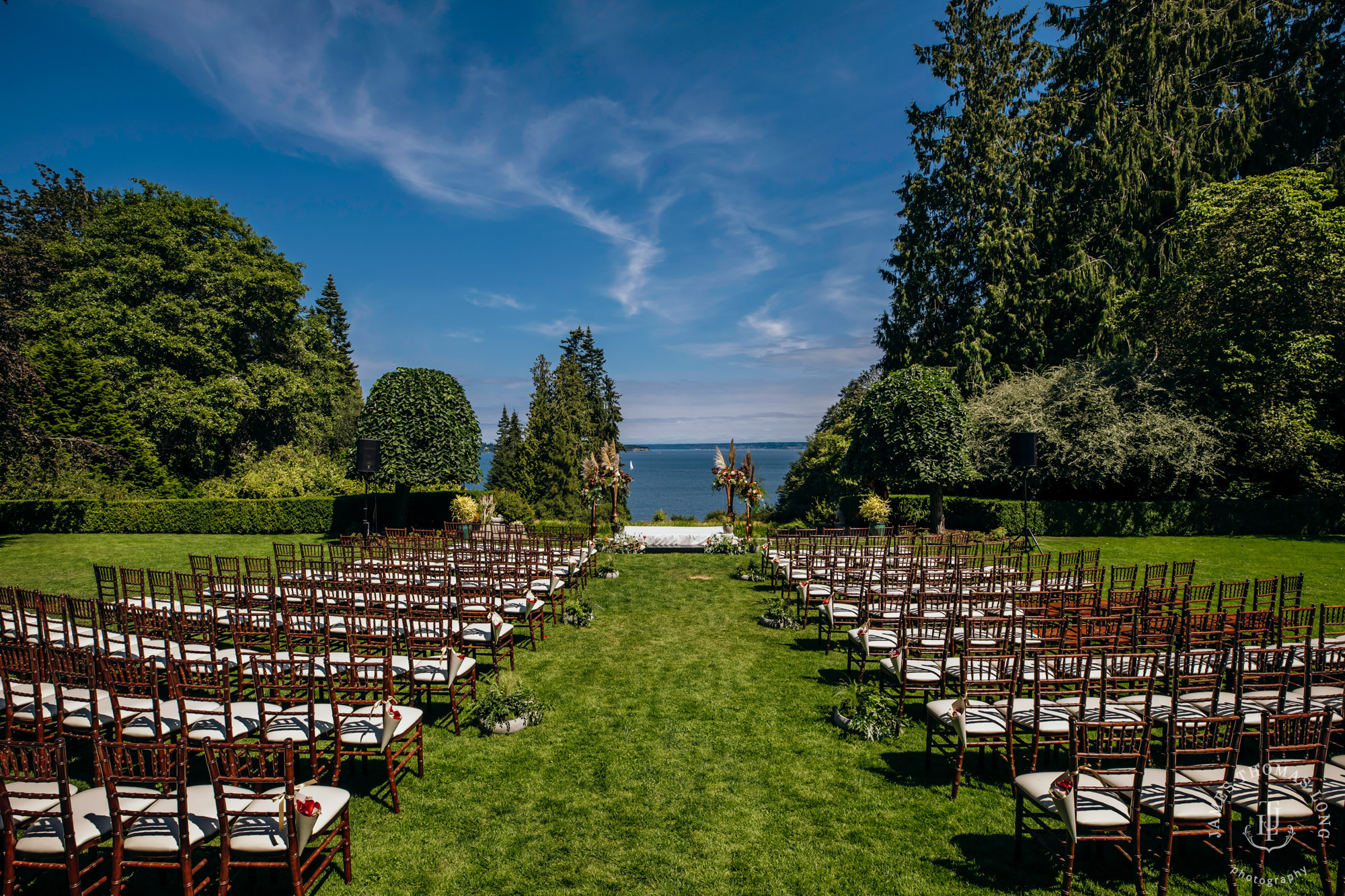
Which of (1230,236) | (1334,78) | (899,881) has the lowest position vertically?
(899,881)

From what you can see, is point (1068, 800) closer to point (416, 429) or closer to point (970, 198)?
point (416, 429)

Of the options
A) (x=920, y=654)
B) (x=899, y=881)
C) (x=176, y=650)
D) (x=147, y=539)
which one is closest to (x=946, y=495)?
(x=920, y=654)

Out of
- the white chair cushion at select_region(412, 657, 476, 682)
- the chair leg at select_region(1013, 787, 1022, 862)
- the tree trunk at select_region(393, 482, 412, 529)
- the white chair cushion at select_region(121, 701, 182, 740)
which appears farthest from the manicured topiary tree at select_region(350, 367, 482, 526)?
the chair leg at select_region(1013, 787, 1022, 862)

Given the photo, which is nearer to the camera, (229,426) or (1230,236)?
(1230,236)

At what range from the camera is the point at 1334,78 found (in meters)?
20.6

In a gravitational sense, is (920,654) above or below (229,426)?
below

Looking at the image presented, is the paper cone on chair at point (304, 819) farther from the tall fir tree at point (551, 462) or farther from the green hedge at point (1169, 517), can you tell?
the tall fir tree at point (551, 462)

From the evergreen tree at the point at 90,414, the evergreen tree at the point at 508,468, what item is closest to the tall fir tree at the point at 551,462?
the evergreen tree at the point at 508,468

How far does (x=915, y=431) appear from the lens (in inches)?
619

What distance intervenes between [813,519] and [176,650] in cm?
1891

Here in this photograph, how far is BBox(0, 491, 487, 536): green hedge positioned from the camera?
18.1m

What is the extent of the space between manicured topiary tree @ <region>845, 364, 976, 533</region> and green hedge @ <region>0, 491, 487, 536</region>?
14.0m

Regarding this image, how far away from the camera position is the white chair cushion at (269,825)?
118 inches

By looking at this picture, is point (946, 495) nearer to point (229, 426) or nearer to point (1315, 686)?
point (1315, 686)
